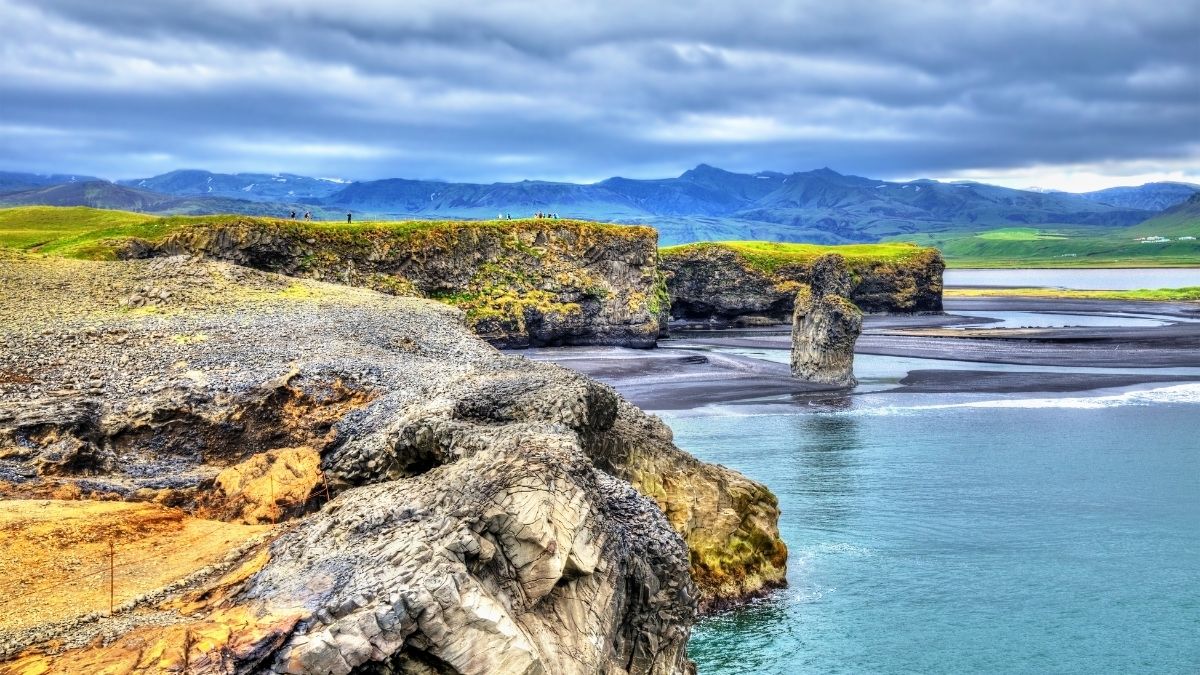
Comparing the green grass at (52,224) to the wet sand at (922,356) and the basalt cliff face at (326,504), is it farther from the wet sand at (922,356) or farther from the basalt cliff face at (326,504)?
the wet sand at (922,356)

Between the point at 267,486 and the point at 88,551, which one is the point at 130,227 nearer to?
the point at 267,486

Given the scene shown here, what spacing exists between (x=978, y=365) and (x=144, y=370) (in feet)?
216

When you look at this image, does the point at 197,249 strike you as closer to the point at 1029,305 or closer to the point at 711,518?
the point at 711,518

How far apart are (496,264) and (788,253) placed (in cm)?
5752

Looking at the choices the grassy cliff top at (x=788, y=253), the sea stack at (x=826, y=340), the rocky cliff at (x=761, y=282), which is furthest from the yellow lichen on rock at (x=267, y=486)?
the grassy cliff top at (x=788, y=253)

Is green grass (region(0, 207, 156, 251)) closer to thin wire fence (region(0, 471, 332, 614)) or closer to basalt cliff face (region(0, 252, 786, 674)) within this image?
basalt cliff face (region(0, 252, 786, 674))

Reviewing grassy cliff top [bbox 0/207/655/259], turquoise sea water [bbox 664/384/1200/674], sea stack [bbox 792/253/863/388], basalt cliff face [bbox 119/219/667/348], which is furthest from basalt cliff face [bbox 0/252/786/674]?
basalt cliff face [bbox 119/219/667/348]

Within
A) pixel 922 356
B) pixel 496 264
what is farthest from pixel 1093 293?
pixel 496 264

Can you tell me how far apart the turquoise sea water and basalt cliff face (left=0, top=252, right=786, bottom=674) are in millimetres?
2906

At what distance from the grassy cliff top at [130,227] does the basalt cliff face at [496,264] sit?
22 centimetres

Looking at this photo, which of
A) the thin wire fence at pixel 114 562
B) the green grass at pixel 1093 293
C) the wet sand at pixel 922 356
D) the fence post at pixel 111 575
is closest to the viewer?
the fence post at pixel 111 575

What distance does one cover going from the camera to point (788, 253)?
139125mm

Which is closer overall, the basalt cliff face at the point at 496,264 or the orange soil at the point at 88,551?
the orange soil at the point at 88,551

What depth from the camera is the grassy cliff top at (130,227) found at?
70562 mm
